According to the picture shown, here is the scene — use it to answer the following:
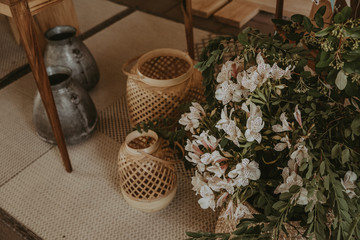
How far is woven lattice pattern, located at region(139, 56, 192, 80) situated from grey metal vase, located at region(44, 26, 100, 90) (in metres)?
0.39

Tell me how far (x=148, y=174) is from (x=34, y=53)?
1.59 ft

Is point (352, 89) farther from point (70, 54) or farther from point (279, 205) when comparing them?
point (70, 54)

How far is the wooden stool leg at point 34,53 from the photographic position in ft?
3.26

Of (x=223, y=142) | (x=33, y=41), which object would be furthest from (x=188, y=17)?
(x=223, y=142)

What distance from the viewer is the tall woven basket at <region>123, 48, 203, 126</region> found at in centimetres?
119

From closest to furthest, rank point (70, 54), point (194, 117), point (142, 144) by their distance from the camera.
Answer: point (194, 117)
point (142, 144)
point (70, 54)

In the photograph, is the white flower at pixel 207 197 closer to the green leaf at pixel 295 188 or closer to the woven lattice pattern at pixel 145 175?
the green leaf at pixel 295 188

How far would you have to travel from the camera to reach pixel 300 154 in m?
0.64

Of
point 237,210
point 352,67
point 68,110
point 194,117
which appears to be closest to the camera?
point 352,67

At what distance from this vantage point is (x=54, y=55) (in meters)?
1.54

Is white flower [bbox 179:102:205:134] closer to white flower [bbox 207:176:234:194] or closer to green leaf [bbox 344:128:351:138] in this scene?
white flower [bbox 207:176:234:194]

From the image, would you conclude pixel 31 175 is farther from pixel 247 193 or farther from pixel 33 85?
pixel 247 193

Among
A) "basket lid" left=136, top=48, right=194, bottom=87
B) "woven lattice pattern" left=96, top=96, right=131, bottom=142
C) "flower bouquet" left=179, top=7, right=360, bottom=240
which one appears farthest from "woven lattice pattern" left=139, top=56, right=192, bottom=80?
"flower bouquet" left=179, top=7, right=360, bottom=240

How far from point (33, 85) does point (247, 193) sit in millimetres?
1337
